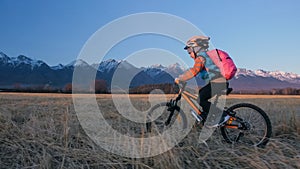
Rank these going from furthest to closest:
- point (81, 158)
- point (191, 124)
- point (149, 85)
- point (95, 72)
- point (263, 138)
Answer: point (149, 85), point (191, 124), point (95, 72), point (263, 138), point (81, 158)

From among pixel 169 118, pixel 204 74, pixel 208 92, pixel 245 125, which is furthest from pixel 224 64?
pixel 169 118

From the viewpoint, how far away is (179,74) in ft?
16.9

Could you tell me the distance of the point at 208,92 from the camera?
4.78 metres

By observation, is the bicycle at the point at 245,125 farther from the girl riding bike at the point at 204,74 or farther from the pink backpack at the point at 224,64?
the pink backpack at the point at 224,64

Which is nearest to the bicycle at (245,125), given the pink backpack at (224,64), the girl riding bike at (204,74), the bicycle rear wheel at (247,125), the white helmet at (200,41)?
the bicycle rear wheel at (247,125)

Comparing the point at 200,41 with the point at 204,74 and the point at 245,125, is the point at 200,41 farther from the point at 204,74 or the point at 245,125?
the point at 245,125

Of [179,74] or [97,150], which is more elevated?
[179,74]

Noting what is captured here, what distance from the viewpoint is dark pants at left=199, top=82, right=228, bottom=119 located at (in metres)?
4.62

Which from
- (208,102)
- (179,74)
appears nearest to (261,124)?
(208,102)

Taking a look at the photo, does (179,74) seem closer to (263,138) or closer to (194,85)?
(194,85)

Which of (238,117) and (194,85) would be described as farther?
(194,85)

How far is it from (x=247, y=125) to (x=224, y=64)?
108 centimetres

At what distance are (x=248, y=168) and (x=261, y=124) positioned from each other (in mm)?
1765

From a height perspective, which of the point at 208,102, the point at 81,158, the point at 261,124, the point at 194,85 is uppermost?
the point at 194,85
